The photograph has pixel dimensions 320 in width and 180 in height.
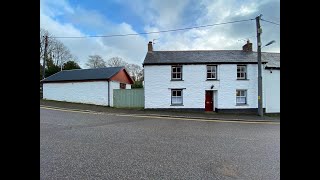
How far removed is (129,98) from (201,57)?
869 cm

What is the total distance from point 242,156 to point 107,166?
3.65m

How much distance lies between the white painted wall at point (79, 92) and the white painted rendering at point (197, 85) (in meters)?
6.22

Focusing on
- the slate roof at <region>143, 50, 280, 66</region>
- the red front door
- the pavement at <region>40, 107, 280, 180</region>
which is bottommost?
the pavement at <region>40, 107, 280, 180</region>

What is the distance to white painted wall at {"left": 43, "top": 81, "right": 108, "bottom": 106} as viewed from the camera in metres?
23.9

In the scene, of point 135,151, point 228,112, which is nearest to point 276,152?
point 135,151

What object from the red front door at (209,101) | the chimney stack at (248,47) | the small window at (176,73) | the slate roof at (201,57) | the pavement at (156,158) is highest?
the chimney stack at (248,47)

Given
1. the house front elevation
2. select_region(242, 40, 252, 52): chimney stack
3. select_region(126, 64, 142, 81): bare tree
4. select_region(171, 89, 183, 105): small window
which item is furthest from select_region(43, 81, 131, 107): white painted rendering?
select_region(126, 64, 142, 81): bare tree

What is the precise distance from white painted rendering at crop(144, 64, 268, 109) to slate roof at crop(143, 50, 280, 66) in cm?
50

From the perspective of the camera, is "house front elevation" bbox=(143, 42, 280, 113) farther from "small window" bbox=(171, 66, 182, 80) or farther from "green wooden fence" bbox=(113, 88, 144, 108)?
"green wooden fence" bbox=(113, 88, 144, 108)

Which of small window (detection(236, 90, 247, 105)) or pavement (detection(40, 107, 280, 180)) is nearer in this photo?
pavement (detection(40, 107, 280, 180))

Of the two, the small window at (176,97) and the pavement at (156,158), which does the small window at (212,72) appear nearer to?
the small window at (176,97)

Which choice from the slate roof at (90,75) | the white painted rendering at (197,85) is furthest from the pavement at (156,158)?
the slate roof at (90,75)

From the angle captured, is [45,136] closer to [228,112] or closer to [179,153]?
[179,153]

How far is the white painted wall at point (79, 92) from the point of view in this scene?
78.5ft
